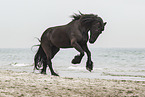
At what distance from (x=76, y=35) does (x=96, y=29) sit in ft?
2.20

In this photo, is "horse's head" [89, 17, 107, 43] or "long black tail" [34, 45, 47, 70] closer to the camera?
"horse's head" [89, 17, 107, 43]

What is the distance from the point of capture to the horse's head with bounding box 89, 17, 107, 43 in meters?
6.86

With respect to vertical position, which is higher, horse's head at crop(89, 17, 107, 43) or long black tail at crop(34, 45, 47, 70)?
horse's head at crop(89, 17, 107, 43)

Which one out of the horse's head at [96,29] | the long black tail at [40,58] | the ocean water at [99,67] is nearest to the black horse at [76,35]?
the horse's head at [96,29]

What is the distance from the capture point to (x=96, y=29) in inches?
271

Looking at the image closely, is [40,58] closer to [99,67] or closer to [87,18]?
[87,18]

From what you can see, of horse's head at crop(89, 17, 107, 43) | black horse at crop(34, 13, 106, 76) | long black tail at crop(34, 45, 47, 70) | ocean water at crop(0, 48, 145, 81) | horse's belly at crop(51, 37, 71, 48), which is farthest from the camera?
ocean water at crop(0, 48, 145, 81)

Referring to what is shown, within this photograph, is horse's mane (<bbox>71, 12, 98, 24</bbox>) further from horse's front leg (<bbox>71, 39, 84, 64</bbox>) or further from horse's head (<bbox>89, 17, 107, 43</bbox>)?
horse's front leg (<bbox>71, 39, 84, 64</bbox>)

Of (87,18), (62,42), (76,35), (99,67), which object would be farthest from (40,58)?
(99,67)

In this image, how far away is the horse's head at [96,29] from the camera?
6.86 m

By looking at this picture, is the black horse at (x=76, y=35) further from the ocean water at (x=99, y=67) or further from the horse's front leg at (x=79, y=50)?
the ocean water at (x=99, y=67)

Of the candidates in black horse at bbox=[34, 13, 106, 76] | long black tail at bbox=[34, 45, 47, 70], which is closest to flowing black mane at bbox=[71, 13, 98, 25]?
black horse at bbox=[34, 13, 106, 76]

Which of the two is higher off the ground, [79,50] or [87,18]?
[87,18]

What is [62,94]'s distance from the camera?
4.97 metres
